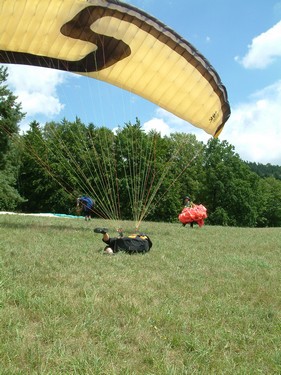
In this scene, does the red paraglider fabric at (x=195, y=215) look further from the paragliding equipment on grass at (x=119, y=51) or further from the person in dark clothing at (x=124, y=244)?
the person in dark clothing at (x=124, y=244)

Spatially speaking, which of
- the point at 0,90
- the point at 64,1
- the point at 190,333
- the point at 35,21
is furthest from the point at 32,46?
the point at 0,90

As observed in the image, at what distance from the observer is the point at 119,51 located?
9625 mm

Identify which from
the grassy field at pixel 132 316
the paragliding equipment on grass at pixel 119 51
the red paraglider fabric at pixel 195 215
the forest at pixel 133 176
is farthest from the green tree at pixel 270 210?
the grassy field at pixel 132 316

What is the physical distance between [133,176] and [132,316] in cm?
4343

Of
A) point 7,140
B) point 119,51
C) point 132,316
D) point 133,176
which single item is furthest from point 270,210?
point 132,316

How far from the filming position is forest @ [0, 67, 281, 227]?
41125mm

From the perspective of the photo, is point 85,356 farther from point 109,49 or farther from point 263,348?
point 109,49

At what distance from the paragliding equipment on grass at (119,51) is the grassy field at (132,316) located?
2637mm

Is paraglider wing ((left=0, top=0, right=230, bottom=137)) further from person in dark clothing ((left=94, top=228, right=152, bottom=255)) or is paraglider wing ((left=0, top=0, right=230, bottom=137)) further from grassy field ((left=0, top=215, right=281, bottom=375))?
grassy field ((left=0, top=215, right=281, bottom=375))

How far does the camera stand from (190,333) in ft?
14.7

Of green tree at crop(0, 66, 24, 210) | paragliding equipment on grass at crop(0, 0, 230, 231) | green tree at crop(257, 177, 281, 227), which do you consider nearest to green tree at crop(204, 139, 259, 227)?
green tree at crop(257, 177, 281, 227)

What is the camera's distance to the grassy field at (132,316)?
3.70 m

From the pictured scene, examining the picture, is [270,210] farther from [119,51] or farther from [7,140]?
[119,51]

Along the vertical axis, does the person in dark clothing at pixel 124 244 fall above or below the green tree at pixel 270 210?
below
